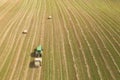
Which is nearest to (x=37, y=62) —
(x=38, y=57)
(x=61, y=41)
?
(x=38, y=57)

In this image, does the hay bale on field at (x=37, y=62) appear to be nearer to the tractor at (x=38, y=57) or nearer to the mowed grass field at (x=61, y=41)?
the tractor at (x=38, y=57)

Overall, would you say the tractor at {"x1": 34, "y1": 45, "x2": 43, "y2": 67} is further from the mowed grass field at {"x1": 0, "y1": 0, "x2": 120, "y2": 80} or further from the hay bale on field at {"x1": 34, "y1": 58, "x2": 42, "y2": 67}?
the mowed grass field at {"x1": 0, "y1": 0, "x2": 120, "y2": 80}

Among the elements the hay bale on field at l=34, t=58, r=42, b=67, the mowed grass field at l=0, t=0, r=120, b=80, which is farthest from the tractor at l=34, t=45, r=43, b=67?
the mowed grass field at l=0, t=0, r=120, b=80

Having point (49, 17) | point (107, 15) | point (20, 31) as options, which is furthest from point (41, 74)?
point (107, 15)

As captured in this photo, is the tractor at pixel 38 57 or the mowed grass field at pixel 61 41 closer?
the mowed grass field at pixel 61 41

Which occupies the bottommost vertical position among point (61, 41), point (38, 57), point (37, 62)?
point (61, 41)

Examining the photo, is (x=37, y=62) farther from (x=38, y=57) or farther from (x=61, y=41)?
(x=61, y=41)

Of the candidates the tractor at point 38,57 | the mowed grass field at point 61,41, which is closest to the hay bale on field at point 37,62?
the tractor at point 38,57

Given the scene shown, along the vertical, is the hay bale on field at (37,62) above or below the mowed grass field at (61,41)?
above
